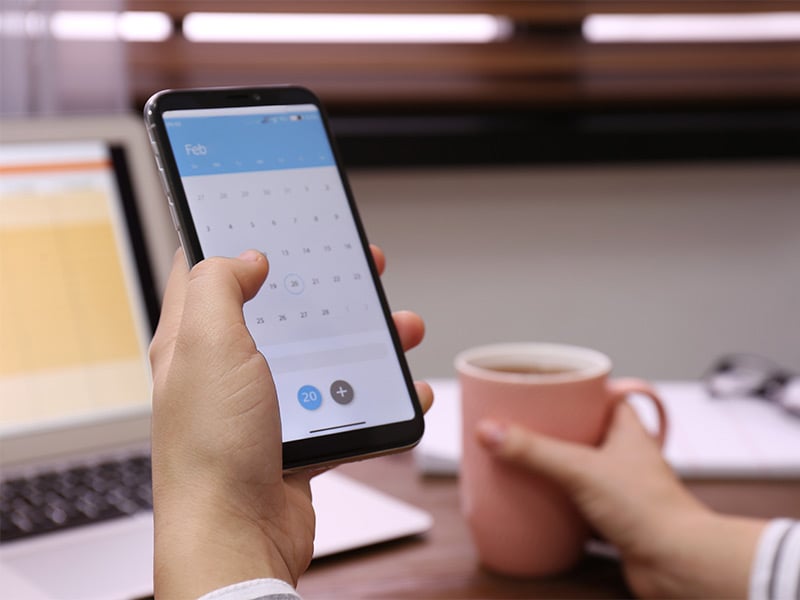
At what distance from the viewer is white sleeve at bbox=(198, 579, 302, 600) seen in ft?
1.13

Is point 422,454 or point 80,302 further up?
point 80,302

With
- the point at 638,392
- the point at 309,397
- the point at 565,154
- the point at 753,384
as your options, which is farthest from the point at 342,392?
the point at 565,154

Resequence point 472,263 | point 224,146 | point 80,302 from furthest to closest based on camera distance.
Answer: point 472,263 → point 80,302 → point 224,146

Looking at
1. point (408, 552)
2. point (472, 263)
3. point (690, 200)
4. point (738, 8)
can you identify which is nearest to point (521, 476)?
point (408, 552)

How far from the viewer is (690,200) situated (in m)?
1.29

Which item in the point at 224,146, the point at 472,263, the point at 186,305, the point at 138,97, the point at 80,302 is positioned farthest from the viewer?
the point at 472,263

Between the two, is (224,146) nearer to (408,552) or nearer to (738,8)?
(408,552)

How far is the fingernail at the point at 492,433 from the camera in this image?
55 cm

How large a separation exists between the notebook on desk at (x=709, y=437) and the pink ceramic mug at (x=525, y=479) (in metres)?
0.10

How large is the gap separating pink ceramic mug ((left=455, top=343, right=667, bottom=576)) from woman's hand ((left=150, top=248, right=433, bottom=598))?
21cm

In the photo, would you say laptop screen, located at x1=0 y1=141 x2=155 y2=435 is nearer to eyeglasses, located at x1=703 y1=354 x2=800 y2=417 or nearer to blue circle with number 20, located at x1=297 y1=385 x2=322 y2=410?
blue circle with number 20, located at x1=297 y1=385 x2=322 y2=410

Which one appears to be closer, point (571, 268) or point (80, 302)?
point (80, 302)

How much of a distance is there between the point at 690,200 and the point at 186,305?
1045mm

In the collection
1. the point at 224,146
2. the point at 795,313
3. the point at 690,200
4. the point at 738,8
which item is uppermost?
the point at 738,8
